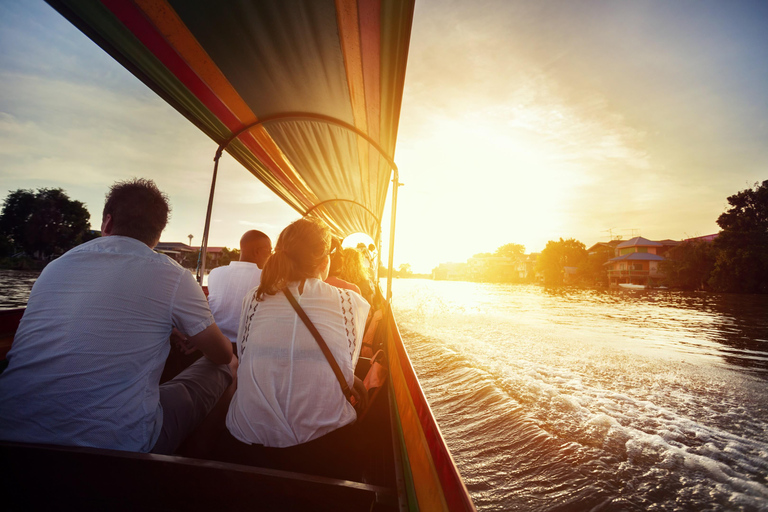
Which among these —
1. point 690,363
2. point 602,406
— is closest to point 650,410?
point 602,406

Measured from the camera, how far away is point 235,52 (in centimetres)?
224

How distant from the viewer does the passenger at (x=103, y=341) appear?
109 centimetres

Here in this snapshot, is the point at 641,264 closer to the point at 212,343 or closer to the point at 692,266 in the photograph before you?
the point at 692,266

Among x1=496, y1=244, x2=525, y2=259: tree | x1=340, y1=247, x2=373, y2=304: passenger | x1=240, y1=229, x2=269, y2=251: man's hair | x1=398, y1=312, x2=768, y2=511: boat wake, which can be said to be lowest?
x1=398, y1=312, x2=768, y2=511: boat wake

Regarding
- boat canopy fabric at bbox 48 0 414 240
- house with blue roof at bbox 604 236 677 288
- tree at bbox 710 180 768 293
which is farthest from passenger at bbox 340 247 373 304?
house with blue roof at bbox 604 236 677 288

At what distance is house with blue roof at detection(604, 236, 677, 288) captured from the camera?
43062mm

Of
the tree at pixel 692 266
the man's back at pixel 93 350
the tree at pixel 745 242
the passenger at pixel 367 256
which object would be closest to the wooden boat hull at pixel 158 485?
the man's back at pixel 93 350

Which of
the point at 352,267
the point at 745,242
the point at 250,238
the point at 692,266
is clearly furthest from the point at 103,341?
the point at 692,266

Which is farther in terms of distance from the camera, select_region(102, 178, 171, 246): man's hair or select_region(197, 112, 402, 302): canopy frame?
Answer: select_region(197, 112, 402, 302): canopy frame

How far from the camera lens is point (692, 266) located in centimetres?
3300

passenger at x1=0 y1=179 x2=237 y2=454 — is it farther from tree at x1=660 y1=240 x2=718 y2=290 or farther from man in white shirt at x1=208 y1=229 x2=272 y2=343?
tree at x1=660 y1=240 x2=718 y2=290

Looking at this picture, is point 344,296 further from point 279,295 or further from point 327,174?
point 327,174

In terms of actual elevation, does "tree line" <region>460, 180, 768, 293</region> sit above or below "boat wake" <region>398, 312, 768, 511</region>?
above

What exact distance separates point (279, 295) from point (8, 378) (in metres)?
0.92
